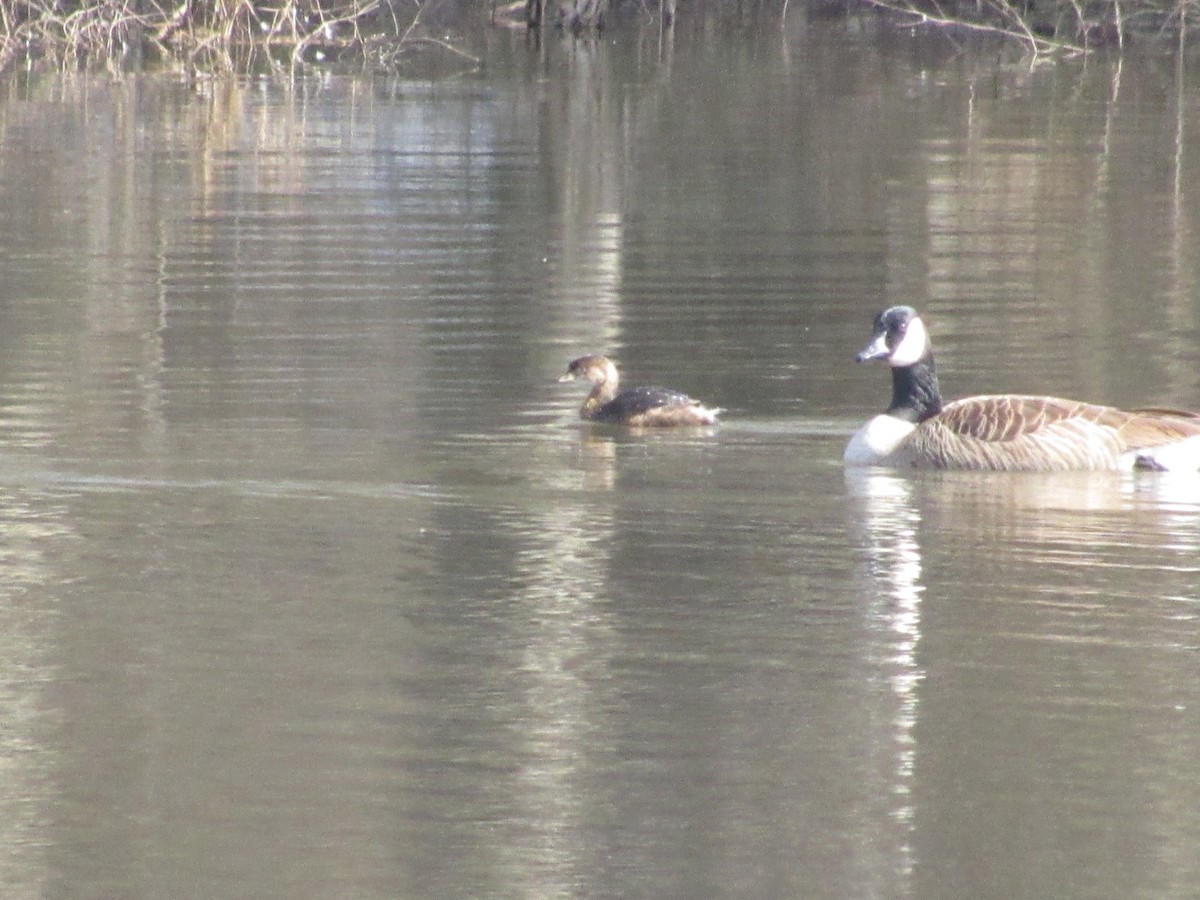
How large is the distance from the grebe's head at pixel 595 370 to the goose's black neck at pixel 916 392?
1.66 m

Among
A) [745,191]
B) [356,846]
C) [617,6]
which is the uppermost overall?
[617,6]

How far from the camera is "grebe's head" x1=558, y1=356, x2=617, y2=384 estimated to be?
1258cm

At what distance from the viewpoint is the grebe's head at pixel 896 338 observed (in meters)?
11.4

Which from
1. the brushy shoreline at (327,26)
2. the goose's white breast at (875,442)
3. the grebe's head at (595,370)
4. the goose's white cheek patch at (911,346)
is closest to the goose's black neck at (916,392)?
the goose's white cheek patch at (911,346)

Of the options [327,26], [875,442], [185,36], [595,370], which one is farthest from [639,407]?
[185,36]

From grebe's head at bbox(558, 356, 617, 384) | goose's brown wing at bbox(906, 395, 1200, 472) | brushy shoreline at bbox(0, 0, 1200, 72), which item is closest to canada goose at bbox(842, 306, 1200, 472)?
goose's brown wing at bbox(906, 395, 1200, 472)

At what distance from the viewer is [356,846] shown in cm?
594

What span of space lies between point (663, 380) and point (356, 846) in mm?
7885

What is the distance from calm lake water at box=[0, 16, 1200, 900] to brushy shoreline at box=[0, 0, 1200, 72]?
20.7 m

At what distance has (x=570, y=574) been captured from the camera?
8.71 metres

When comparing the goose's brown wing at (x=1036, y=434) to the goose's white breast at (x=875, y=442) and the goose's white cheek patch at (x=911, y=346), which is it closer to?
the goose's white breast at (x=875, y=442)

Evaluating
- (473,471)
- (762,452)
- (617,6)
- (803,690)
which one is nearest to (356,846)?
(803,690)

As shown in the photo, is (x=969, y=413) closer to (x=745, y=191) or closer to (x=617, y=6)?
(x=745, y=191)

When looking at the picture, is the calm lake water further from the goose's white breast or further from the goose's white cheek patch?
the goose's white cheek patch
